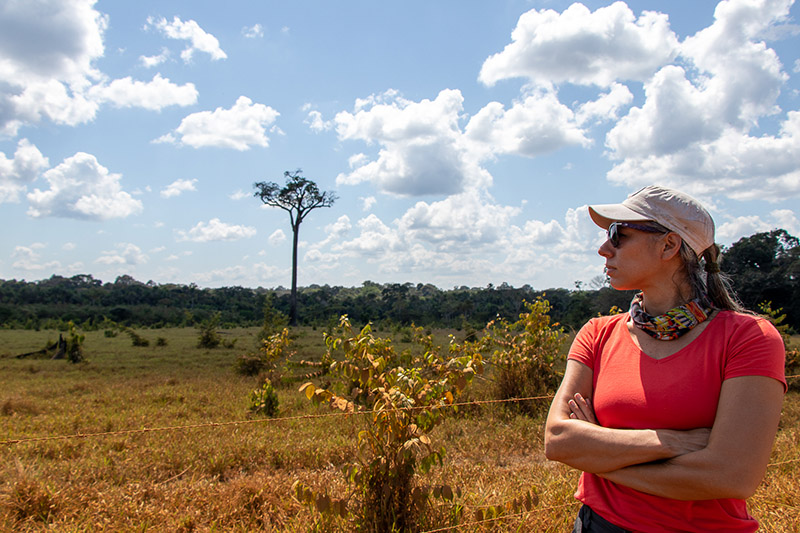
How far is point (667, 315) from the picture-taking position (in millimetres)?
1672

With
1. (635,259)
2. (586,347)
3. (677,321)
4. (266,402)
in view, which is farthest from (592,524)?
(266,402)

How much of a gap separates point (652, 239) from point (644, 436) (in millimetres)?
636

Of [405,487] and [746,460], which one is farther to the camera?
[405,487]

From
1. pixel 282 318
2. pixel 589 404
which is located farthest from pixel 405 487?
pixel 282 318

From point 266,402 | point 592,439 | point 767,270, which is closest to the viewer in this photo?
point 592,439

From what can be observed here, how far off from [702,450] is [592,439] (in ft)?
1.00

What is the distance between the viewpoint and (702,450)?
1.47 meters

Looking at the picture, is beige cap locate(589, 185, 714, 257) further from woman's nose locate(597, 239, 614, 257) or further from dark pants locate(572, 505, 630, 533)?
dark pants locate(572, 505, 630, 533)

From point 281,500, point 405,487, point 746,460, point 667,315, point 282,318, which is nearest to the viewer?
point 746,460

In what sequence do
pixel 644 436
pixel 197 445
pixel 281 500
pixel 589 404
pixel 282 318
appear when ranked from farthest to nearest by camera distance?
pixel 282 318 < pixel 197 445 < pixel 281 500 < pixel 589 404 < pixel 644 436

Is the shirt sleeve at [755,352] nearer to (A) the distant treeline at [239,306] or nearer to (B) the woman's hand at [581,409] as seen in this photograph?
(B) the woman's hand at [581,409]

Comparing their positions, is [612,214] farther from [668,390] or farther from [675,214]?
[668,390]

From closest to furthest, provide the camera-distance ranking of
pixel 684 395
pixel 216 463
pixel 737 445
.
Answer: pixel 737 445 < pixel 684 395 < pixel 216 463

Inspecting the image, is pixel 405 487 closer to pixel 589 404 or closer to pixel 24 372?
pixel 589 404
